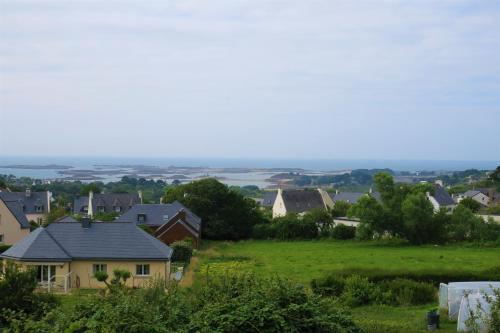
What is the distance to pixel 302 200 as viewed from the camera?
3100 inches

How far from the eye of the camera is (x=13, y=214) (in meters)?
43.7

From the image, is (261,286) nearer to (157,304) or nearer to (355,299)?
(157,304)

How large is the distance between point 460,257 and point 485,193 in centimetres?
6361

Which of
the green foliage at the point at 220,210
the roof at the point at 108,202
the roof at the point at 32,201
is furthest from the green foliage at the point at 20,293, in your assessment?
the roof at the point at 108,202

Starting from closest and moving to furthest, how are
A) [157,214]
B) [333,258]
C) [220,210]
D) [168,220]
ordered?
[333,258] < [168,220] < [157,214] < [220,210]

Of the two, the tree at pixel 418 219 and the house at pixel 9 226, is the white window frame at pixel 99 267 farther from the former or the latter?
the tree at pixel 418 219

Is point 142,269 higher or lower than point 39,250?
lower

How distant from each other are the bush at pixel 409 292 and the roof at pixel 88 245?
33.1 feet

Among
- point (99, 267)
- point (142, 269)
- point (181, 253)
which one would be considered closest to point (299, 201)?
point (181, 253)

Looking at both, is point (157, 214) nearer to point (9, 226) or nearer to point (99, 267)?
point (9, 226)

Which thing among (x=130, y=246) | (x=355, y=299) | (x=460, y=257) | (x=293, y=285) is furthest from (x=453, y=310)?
(x=460, y=257)

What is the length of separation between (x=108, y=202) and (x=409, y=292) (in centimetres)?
5363

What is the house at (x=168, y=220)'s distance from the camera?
4497 cm

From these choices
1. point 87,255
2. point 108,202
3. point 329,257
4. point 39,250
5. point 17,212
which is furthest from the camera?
point 108,202
